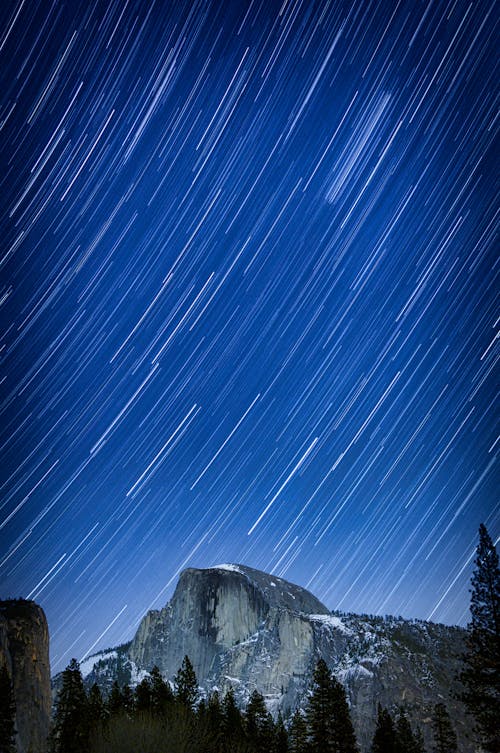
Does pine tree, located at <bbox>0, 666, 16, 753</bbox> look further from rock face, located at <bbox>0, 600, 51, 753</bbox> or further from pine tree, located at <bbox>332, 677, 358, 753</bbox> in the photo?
rock face, located at <bbox>0, 600, 51, 753</bbox>

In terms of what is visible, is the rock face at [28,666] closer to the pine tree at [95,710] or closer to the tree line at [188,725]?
the pine tree at [95,710]

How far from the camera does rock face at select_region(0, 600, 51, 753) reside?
81938 millimetres

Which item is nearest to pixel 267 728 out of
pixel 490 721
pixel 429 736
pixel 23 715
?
pixel 490 721

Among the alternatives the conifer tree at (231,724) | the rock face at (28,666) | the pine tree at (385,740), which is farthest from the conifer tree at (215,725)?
the rock face at (28,666)

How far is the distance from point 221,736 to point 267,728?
8953 mm

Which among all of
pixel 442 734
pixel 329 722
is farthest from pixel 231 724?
pixel 442 734

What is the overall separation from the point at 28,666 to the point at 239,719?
177 feet

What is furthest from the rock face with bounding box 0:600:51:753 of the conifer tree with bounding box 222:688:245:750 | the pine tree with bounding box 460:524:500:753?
the pine tree with bounding box 460:524:500:753

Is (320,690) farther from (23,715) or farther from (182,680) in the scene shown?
(23,715)

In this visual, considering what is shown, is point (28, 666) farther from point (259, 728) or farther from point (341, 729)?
point (341, 729)

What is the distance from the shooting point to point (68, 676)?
158ft

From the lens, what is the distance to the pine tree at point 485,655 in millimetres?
24688

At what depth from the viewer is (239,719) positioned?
51.1 meters

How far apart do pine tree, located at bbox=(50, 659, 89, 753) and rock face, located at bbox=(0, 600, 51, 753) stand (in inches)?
1406
